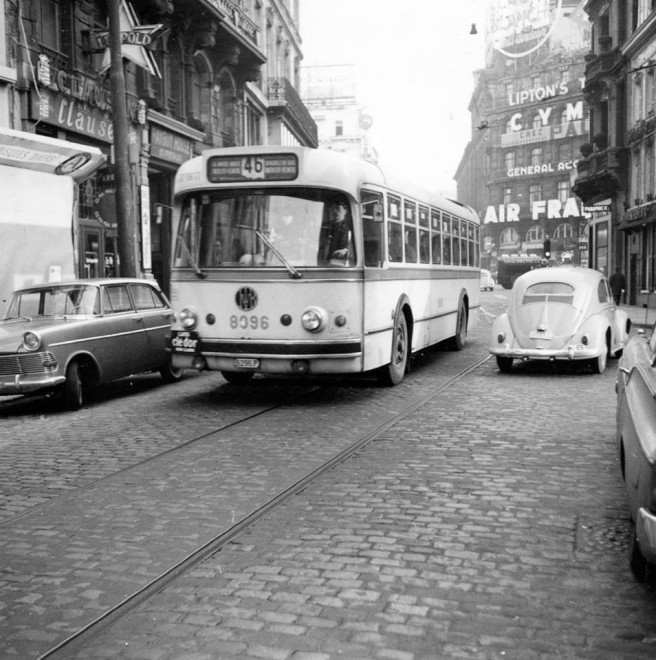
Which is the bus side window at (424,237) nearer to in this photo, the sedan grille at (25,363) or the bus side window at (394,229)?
the bus side window at (394,229)

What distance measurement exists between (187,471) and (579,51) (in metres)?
88.7

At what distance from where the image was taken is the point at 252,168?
984 centimetres

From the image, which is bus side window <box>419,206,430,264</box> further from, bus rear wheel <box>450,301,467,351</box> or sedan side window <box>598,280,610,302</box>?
bus rear wheel <box>450,301,467,351</box>

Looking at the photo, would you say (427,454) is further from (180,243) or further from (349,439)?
(180,243)

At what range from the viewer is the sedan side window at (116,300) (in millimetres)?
11193

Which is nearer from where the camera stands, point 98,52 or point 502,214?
point 98,52

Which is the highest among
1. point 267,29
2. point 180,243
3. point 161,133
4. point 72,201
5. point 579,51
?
point 579,51

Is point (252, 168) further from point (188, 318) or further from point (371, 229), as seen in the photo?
point (188, 318)


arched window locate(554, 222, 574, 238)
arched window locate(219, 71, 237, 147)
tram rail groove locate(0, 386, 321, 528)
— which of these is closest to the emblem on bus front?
tram rail groove locate(0, 386, 321, 528)

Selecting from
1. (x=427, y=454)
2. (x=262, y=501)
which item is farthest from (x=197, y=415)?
(x=262, y=501)

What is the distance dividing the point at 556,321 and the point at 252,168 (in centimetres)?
553

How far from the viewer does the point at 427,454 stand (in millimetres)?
7223

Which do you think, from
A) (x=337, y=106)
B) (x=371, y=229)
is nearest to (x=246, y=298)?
(x=371, y=229)

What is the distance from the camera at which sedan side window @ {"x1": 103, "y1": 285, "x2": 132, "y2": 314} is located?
1119 centimetres
